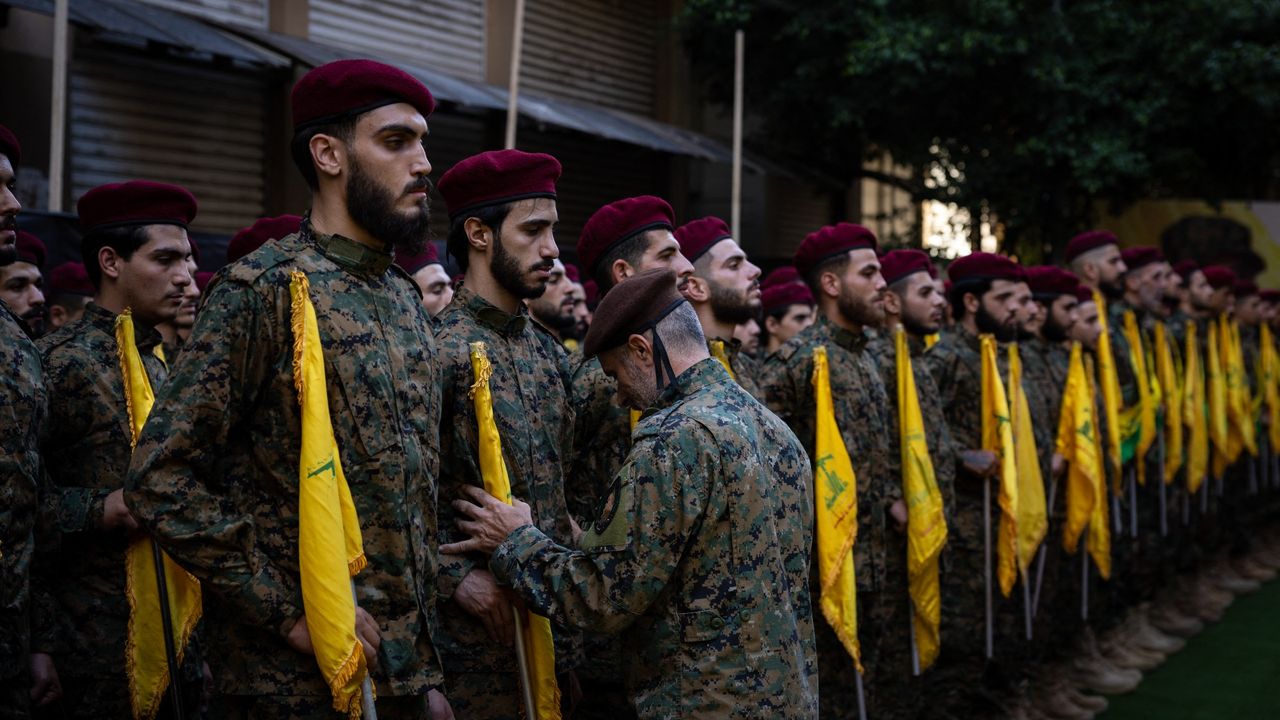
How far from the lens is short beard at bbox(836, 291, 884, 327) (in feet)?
17.8

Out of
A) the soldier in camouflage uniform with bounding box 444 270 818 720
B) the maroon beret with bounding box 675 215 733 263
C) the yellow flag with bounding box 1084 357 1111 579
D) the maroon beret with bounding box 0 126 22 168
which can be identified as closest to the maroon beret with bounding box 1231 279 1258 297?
the yellow flag with bounding box 1084 357 1111 579

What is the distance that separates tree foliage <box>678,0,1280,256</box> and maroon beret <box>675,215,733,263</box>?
26.5 ft

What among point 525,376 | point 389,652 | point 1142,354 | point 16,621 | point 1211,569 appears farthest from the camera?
point 1211,569

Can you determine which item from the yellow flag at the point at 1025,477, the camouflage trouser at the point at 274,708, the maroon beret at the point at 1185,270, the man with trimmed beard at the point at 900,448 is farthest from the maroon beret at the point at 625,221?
the maroon beret at the point at 1185,270

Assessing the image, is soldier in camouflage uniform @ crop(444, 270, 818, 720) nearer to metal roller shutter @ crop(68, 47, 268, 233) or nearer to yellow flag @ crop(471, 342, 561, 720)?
yellow flag @ crop(471, 342, 561, 720)

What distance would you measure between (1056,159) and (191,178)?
8.62 m

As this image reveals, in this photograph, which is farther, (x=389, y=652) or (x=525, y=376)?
(x=525, y=376)

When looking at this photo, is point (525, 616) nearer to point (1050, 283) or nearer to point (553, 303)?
point (553, 303)

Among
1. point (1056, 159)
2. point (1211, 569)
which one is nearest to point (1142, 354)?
point (1211, 569)

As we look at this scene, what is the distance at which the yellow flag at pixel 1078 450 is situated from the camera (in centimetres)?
745

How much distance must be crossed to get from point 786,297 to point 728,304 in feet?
11.5

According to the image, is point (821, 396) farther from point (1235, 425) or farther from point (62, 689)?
point (1235, 425)

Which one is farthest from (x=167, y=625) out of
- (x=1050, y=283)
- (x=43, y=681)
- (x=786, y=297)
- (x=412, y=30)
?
(x=412, y=30)

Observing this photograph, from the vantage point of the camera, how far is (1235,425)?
1127 centimetres
